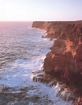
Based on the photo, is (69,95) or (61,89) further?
(61,89)

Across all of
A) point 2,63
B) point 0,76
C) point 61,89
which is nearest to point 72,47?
point 61,89

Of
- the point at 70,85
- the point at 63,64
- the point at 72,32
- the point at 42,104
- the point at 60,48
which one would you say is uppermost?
the point at 72,32

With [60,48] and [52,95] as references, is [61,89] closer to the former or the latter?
[52,95]

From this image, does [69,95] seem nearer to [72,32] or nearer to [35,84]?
[35,84]

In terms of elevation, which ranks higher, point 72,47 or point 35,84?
point 72,47

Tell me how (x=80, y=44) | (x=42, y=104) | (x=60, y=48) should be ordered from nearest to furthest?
(x=42, y=104)
(x=80, y=44)
(x=60, y=48)

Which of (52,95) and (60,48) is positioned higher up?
(60,48)

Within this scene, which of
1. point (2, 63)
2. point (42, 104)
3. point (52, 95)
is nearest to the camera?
point (42, 104)

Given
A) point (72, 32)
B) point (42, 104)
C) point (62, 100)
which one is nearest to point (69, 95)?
point (62, 100)

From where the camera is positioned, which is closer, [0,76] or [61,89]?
[61,89]
